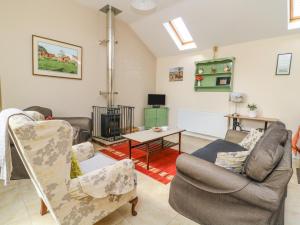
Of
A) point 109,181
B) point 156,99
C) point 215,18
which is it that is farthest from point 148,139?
point 215,18

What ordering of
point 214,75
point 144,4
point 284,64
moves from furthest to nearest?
point 214,75 < point 284,64 < point 144,4

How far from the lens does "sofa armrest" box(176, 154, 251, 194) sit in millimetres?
1270

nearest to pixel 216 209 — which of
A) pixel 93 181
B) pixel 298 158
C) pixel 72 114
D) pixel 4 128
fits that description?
pixel 93 181

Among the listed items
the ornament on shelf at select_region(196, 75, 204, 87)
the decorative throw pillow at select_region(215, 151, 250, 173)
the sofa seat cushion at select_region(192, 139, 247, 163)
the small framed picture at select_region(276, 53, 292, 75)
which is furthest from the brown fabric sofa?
the ornament on shelf at select_region(196, 75, 204, 87)

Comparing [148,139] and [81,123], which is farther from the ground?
[81,123]

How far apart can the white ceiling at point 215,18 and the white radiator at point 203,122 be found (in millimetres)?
1785

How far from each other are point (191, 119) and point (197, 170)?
11.4ft

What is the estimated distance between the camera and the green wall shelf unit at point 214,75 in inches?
160

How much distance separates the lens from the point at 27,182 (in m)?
2.19

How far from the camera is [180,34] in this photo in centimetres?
464

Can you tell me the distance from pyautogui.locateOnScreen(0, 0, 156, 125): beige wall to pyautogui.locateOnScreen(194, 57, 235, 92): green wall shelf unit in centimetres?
180

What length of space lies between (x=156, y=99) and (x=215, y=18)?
8.66 feet

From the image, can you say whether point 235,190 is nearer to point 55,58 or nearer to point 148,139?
point 148,139

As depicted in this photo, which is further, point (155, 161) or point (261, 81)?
point (261, 81)
